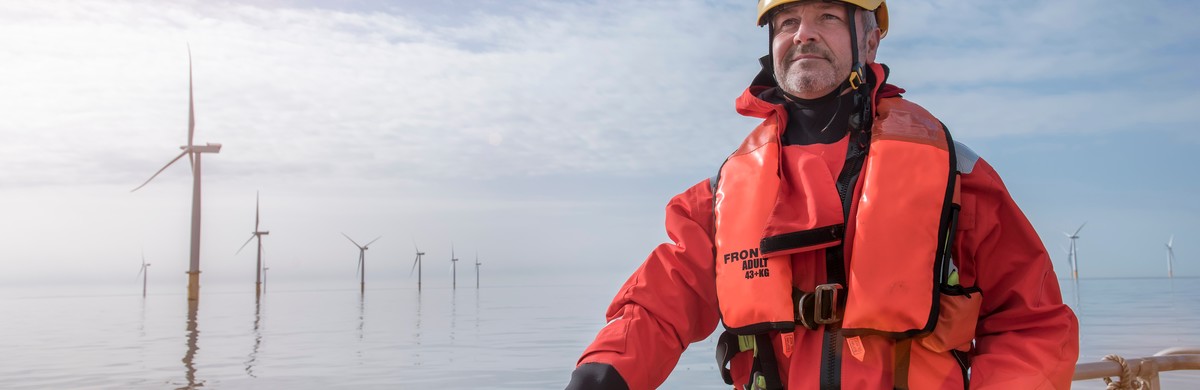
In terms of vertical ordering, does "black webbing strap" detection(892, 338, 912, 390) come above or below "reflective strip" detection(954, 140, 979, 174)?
below

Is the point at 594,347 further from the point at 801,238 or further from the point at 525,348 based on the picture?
the point at 525,348

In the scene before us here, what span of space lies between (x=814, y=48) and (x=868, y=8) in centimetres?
24

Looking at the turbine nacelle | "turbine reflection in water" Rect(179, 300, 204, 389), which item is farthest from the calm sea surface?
the turbine nacelle

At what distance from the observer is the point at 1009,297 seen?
8.37 feet

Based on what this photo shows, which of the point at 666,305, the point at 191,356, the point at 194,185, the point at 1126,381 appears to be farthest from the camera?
the point at 194,185

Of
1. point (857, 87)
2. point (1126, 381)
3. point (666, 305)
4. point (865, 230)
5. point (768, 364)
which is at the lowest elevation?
point (1126, 381)

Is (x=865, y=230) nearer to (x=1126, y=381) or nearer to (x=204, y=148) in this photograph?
(x=1126, y=381)

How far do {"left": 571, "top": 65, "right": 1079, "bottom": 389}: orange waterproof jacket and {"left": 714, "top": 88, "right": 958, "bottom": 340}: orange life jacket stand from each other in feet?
Answer: 0.26

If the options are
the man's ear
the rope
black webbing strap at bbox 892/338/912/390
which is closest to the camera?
black webbing strap at bbox 892/338/912/390

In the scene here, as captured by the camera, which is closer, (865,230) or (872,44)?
(865,230)

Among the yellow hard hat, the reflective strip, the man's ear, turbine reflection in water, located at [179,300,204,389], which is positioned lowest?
turbine reflection in water, located at [179,300,204,389]

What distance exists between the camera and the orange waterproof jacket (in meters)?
2.44

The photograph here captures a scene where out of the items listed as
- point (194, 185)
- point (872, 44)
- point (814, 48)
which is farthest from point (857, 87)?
point (194, 185)

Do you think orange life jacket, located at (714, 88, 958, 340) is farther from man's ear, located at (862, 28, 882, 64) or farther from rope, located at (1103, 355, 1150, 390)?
rope, located at (1103, 355, 1150, 390)
